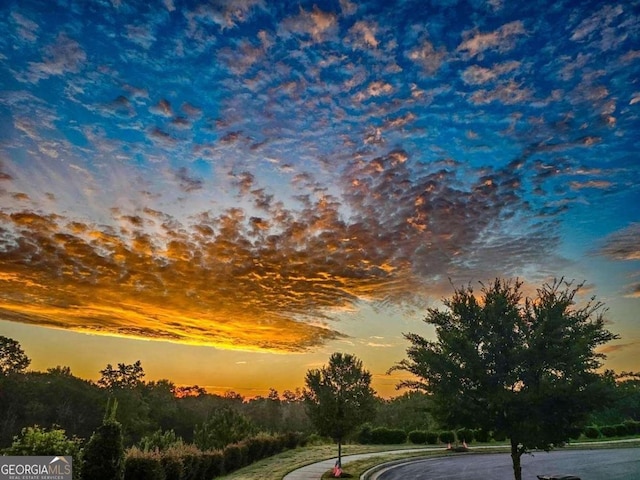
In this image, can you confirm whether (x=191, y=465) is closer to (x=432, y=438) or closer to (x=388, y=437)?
(x=388, y=437)

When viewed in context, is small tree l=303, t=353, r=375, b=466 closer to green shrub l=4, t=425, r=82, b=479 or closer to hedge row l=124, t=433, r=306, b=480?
hedge row l=124, t=433, r=306, b=480

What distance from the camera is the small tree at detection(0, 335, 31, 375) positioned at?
68375 mm

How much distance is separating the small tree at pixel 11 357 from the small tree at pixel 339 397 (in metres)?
65.0

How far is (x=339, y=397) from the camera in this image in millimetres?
24484

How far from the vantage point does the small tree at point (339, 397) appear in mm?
24062

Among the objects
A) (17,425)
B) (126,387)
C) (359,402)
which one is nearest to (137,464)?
(359,402)

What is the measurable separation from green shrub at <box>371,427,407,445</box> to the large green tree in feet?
105

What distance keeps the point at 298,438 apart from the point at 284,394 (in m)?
81.6

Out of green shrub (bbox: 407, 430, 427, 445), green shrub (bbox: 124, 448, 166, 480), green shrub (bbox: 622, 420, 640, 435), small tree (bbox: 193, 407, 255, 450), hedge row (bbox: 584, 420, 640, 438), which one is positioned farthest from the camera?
green shrub (bbox: 622, 420, 640, 435)

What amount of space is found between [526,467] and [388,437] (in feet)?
66.5

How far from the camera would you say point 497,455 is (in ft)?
112

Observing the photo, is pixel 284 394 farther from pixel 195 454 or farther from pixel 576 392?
pixel 576 392
